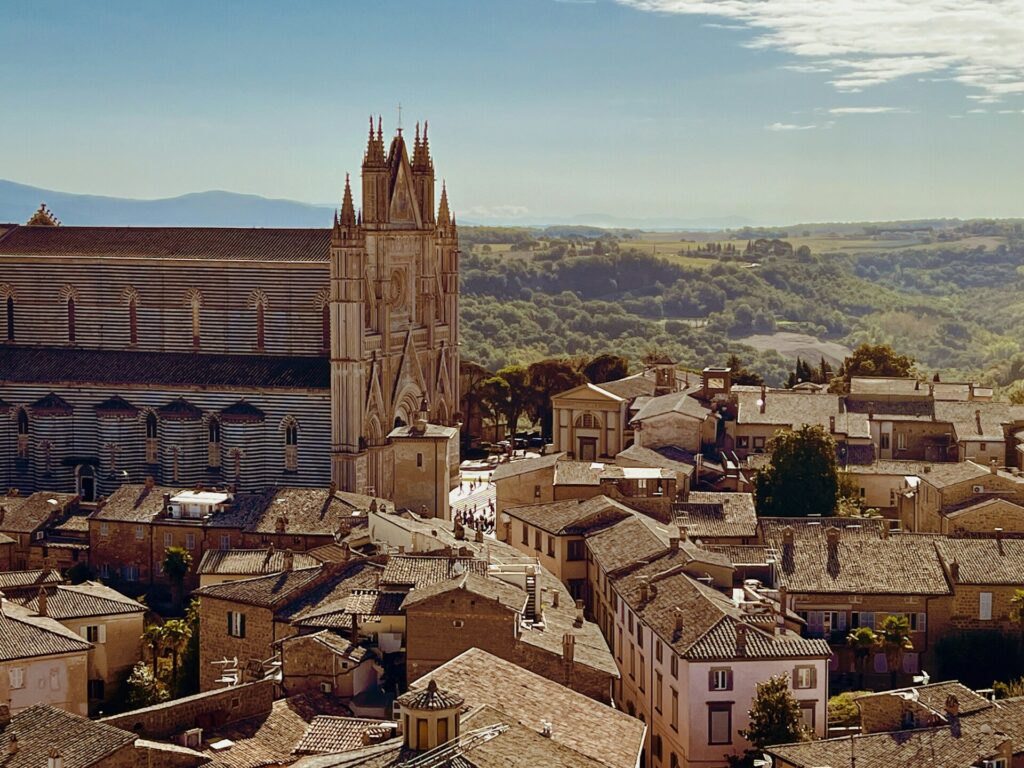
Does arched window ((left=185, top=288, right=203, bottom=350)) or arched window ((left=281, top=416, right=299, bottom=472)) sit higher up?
arched window ((left=185, top=288, right=203, bottom=350))

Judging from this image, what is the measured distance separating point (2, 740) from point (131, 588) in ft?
74.4

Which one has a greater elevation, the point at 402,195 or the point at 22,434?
the point at 402,195

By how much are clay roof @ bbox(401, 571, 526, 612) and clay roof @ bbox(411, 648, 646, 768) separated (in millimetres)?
2818

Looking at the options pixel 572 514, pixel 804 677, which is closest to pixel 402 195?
pixel 572 514

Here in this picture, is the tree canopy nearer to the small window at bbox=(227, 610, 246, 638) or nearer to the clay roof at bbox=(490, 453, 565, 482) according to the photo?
the clay roof at bbox=(490, 453, 565, 482)

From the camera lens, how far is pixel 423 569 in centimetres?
4609

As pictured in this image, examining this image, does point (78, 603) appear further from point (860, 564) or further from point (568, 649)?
point (860, 564)

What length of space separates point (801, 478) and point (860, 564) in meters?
10.4

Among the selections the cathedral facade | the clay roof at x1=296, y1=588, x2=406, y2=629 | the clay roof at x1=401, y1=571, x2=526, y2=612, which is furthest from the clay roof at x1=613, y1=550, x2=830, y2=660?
the cathedral facade

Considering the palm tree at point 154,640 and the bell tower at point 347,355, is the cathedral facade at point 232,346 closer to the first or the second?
the bell tower at point 347,355

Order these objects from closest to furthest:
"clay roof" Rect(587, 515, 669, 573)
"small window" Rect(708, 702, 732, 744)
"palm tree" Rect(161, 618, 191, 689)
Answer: "small window" Rect(708, 702, 732, 744), "clay roof" Rect(587, 515, 669, 573), "palm tree" Rect(161, 618, 191, 689)

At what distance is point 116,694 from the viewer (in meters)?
50.0

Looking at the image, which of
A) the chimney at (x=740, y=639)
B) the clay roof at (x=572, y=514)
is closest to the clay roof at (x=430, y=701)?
the chimney at (x=740, y=639)

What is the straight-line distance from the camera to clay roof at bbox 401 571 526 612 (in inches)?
1617
